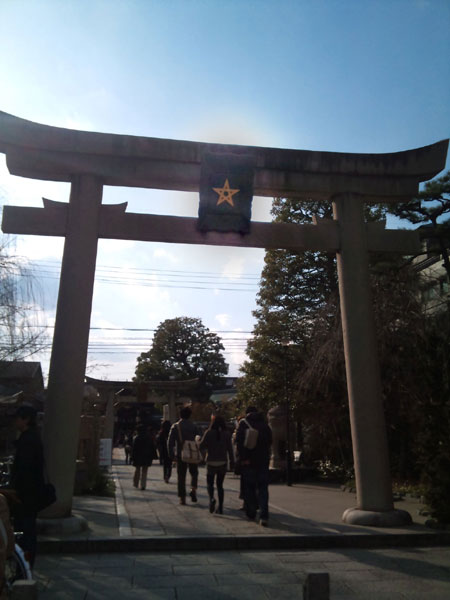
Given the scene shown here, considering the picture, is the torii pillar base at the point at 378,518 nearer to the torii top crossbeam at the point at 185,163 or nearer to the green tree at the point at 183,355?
the torii top crossbeam at the point at 185,163

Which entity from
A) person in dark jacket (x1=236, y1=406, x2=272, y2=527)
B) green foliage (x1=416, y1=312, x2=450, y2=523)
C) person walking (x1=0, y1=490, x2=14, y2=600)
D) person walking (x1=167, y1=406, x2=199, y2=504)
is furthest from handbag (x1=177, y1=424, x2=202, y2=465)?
person walking (x1=0, y1=490, x2=14, y2=600)

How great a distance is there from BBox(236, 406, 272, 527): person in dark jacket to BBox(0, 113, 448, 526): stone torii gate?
135 cm

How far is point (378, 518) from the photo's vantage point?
731 cm

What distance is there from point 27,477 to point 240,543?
2.83 meters

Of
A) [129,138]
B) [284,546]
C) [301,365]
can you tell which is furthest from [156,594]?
[301,365]

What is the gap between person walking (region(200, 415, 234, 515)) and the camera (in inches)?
333

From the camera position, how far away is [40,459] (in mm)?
4930

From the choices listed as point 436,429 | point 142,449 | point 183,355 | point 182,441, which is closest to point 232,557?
point 436,429

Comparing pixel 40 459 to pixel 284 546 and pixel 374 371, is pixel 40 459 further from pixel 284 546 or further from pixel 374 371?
pixel 374 371

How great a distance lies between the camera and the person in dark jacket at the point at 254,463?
7535mm

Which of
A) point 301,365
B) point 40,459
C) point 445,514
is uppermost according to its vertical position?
point 301,365

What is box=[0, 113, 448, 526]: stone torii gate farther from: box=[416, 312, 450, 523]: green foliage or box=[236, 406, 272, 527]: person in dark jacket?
box=[236, 406, 272, 527]: person in dark jacket

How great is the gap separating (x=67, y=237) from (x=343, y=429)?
9.77 meters

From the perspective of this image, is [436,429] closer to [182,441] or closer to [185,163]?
[182,441]
